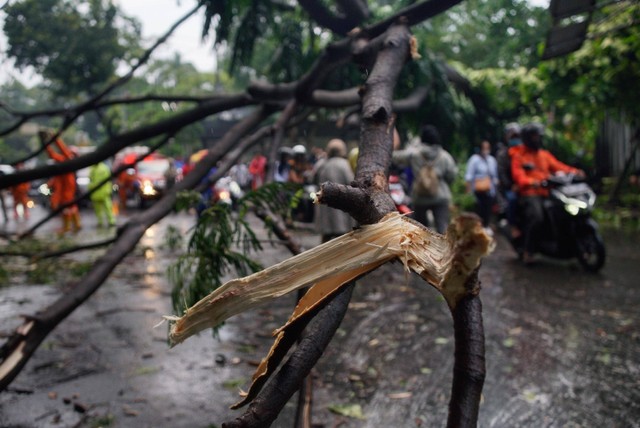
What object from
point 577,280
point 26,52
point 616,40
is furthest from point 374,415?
point 26,52

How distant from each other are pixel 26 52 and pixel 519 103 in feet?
65.4

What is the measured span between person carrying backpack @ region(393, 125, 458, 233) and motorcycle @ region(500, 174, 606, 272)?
1.29m

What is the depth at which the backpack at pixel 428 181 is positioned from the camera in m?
7.05

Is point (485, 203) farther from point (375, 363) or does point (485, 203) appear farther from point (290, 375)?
point (290, 375)

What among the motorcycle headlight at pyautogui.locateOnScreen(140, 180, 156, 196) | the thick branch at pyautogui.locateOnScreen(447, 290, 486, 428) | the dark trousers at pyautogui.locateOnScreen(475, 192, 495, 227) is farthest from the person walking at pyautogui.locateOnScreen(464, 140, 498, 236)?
the motorcycle headlight at pyautogui.locateOnScreen(140, 180, 156, 196)

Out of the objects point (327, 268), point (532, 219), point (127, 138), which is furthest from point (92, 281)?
point (532, 219)

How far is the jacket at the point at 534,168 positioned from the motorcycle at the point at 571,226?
0.16m

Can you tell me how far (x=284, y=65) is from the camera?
7.12 m

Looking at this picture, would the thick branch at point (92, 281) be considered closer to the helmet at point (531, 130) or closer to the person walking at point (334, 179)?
the person walking at point (334, 179)

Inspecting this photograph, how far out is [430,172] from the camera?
7.07 metres

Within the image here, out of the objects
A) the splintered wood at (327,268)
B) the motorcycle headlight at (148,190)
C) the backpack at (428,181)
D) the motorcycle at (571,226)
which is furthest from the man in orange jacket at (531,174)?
the motorcycle headlight at (148,190)

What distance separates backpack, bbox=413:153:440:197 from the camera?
7.05 meters

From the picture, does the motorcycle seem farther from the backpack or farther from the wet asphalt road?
the backpack

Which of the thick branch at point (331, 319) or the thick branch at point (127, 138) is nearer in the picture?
the thick branch at point (331, 319)
